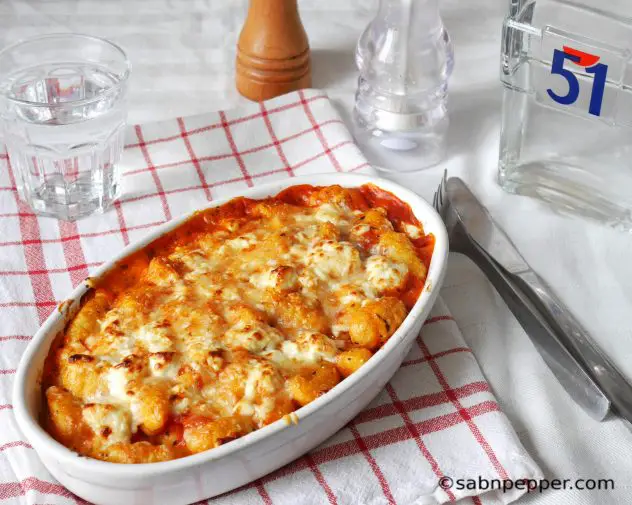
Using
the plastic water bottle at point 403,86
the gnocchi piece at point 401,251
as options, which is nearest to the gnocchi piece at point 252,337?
the gnocchi piece at point 401,251

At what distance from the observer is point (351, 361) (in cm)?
123

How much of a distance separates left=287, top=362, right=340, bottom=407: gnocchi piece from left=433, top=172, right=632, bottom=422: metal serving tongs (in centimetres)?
38

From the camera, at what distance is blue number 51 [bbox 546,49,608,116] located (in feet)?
5.20

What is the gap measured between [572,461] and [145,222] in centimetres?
82

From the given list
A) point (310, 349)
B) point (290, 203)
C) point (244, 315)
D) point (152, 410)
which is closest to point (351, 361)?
point (310, 349)

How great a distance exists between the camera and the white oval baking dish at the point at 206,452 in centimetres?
110

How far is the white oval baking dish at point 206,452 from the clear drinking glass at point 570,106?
496 millimetres

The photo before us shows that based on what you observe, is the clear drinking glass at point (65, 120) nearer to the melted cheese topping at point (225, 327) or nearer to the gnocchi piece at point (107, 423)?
the melted cheese topping at point (225, 327)

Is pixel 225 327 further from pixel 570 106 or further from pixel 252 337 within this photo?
pixel 570 106

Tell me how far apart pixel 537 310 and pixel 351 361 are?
0.38 metres

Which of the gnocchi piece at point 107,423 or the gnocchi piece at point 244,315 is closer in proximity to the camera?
the gnocchi piece at point 107,423

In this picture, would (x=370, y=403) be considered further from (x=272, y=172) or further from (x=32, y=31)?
(x=32, y=31)

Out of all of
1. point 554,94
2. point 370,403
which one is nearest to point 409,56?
point 554,94

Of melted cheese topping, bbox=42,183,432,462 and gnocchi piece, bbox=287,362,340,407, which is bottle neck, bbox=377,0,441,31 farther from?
gnocchi piece, bbox=287,362,340,407
